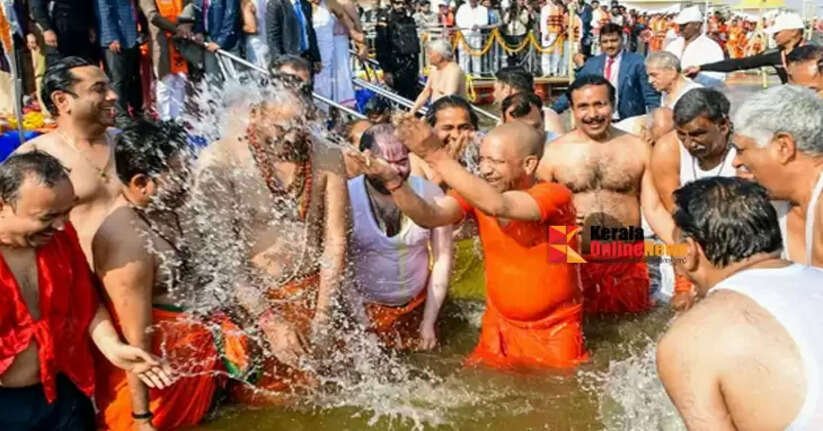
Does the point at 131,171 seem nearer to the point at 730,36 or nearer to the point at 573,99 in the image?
the point at 573,99

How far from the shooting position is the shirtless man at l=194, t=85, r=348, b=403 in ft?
12.6

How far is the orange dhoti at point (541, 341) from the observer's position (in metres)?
4.28

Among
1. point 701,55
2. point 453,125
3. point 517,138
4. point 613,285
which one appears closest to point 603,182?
point 613,285

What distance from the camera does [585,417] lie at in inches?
156

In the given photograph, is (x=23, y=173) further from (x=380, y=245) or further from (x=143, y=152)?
(x=380, y=245)

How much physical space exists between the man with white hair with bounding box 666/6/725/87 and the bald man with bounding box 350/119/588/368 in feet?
17.1

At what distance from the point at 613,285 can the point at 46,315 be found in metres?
3.61

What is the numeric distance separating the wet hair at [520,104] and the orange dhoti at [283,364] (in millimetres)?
2164

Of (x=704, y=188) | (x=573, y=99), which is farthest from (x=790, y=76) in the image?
(x=704, y=188)

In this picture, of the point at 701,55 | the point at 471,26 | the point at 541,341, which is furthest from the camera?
the point at 471,26

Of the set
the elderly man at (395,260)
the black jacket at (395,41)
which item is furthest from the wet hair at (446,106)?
the black jacket at (395,41)

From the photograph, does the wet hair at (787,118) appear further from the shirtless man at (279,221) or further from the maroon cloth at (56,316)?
the maroon cloth at (56,316)

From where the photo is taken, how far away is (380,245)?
431cm

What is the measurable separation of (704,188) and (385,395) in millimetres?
2246
